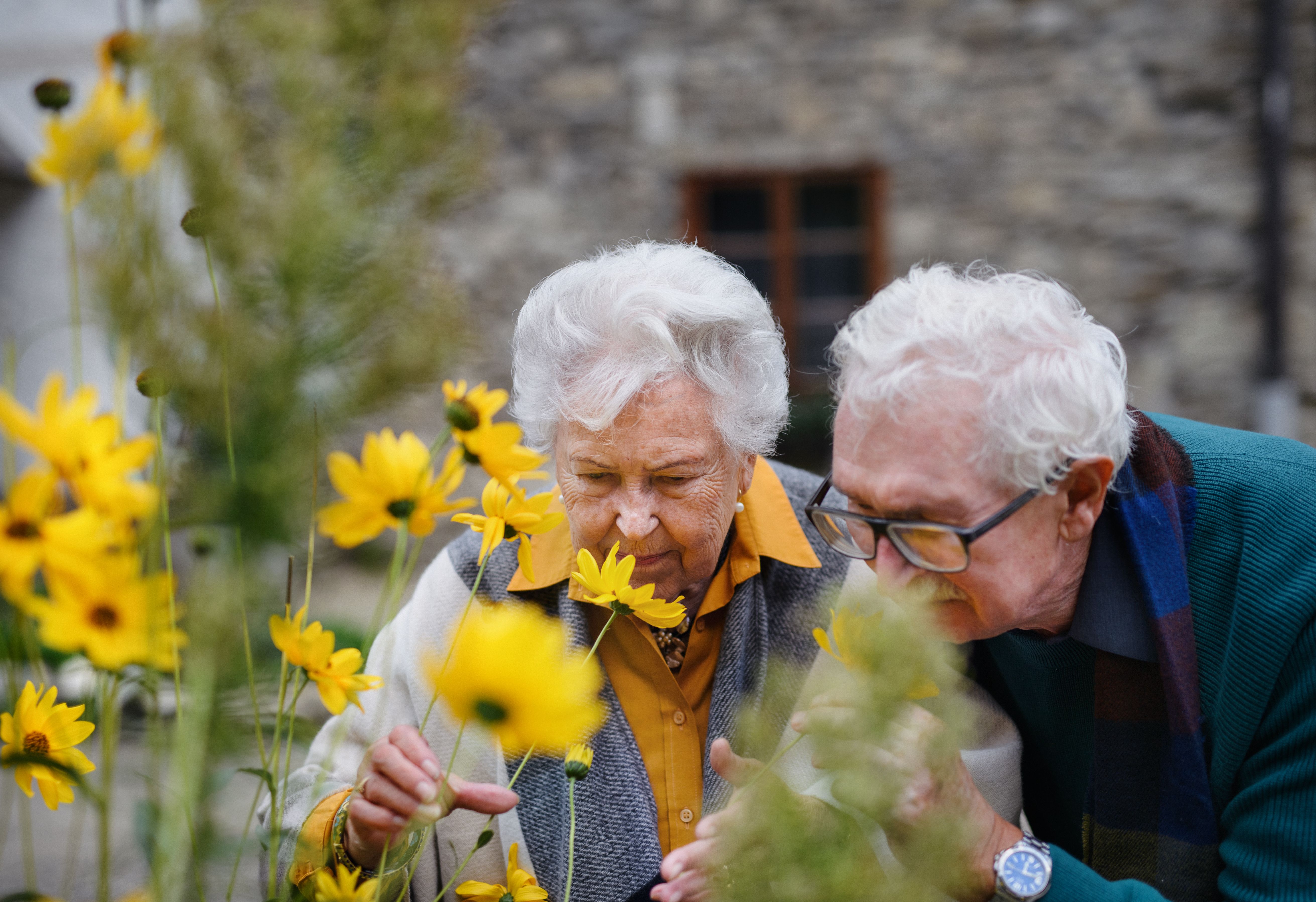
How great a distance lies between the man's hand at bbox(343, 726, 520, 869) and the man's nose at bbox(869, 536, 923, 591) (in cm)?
53

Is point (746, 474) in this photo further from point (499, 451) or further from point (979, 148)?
point (979, 148)

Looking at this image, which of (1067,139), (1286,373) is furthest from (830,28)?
(1286,373)

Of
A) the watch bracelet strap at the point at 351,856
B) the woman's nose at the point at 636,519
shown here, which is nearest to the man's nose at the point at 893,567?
the woman's nose at the point at 636,519

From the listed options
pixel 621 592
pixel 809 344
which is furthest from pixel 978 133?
pixel 621 592

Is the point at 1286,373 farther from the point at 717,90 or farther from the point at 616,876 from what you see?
the point at 616,876

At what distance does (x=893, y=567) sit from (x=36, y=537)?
0.99 metres

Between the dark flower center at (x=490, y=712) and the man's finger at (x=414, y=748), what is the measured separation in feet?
1.62

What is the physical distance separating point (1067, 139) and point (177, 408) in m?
6.53

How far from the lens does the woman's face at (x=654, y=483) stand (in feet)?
4.98

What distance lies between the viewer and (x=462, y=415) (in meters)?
0.74

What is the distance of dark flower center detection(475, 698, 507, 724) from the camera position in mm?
505

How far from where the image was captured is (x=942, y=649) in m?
0.62

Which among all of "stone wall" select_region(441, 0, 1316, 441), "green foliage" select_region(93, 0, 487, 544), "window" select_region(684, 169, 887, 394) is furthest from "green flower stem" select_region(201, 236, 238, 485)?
"window" select_region(684, 169, 887, 394)

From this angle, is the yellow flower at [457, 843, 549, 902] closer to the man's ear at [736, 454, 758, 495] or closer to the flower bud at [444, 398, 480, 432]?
the flower bud at [444, 398, 480, 432]
